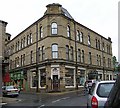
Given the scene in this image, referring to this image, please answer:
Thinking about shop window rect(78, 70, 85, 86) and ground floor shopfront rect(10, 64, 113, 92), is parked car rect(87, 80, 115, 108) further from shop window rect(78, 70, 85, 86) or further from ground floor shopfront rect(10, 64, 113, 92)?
shop window rect(78, 70, 85, 86)

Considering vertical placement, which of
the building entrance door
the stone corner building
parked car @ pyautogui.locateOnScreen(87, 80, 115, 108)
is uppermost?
the stone corner building

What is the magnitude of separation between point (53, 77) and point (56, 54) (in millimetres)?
3624

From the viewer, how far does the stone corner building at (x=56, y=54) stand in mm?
40562

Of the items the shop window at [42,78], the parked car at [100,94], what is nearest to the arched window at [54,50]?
the shop window at [42,78]

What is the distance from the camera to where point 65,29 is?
139ft

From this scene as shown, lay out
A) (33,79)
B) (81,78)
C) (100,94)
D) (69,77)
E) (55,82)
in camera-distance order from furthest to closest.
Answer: (81,78), (33,79), (69,77), (55,82), (100,94)

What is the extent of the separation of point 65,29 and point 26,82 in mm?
13544

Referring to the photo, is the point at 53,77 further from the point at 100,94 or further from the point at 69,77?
the point at 100,94

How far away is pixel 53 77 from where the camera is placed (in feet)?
132

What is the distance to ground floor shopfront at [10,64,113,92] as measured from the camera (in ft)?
131

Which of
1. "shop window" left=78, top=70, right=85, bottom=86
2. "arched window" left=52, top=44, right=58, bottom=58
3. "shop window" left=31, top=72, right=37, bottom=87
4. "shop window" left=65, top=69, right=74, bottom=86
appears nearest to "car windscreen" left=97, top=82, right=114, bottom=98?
"arched window" left=52, top=44, right=58, bottom=58

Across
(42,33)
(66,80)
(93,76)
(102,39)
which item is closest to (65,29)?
(42,33)

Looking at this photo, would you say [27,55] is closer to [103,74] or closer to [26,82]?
[26,82]

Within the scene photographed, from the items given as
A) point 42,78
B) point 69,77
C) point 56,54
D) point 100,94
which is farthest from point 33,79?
point 100,94
